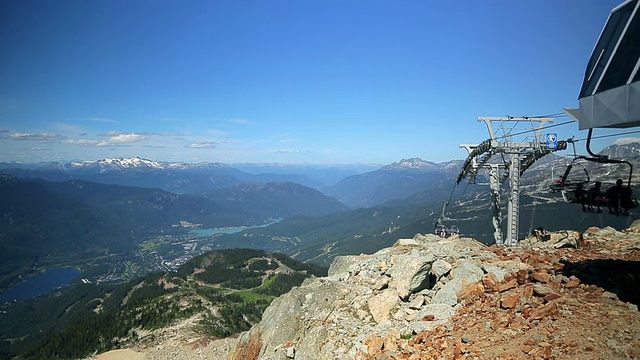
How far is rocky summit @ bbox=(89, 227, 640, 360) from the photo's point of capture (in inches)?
364

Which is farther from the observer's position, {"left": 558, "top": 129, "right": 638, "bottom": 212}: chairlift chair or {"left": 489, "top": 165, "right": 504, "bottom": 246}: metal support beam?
{"left": 489, "top": 165, "right": 504, "bottom": 246}: metal support beam

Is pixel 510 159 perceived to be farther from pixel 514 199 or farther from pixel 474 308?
pixel 474 308

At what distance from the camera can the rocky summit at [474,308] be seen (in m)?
9.26

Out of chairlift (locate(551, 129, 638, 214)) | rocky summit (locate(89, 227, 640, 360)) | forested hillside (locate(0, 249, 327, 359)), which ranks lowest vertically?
forested hillside (locate(0, 249, 327, 359))

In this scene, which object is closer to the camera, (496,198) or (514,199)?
(514,199)

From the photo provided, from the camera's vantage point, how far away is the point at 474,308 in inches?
505

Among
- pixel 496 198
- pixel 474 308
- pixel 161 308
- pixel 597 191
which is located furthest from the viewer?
pixel 161 308

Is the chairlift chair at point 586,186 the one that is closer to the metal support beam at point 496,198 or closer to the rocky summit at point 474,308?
the rocky summit at point 474,308

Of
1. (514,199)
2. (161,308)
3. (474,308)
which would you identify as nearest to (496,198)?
(514,199)

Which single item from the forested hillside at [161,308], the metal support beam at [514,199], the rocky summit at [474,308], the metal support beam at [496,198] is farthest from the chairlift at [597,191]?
the forested hillside at [161,308]

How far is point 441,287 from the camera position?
1631 cm

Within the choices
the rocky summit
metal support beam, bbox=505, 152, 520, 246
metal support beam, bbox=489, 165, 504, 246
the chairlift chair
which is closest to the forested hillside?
the rocky summit

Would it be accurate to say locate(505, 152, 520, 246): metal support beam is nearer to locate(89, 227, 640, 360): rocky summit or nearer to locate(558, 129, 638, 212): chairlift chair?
locate(89, 227, 640, 360): rocky summit

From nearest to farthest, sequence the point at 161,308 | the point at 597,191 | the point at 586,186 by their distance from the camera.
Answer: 1. the point at 597,191
2. the point at 586,186
3. the point at 161,308
